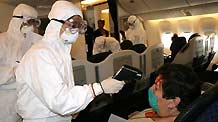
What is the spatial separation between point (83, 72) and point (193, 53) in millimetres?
1691

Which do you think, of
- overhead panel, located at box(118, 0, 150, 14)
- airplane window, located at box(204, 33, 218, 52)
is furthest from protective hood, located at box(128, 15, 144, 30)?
airplane window, located at box(204, 33, 218, 52)

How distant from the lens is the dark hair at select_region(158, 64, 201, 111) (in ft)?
3.76

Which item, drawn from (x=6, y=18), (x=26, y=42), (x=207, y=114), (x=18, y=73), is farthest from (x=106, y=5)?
(x=207, y=114)

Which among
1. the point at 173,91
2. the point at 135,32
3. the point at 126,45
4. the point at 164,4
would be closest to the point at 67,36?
the point at 173,91

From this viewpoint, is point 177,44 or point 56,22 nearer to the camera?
point 56,22

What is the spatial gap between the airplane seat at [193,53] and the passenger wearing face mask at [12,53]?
5.01ft

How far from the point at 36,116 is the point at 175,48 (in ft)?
9.95

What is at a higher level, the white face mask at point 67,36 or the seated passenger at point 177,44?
the white face mask at point 67,36

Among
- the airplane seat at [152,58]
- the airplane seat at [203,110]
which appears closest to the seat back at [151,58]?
the airplane seat at [152,58]

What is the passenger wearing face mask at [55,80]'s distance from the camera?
4.16 ft

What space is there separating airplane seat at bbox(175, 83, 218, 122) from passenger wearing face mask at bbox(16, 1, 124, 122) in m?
0.54

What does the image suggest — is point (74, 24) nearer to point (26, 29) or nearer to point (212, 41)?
point (26, 29)

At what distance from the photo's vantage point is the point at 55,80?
1269 millimetres

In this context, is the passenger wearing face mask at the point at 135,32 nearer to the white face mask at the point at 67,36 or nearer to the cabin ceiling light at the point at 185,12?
the cabin ceiling light at the point at 185,12
